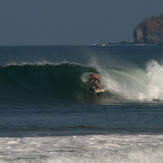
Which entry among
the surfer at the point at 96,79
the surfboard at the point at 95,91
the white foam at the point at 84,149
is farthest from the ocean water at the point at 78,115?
the surfer at the point at 96,79

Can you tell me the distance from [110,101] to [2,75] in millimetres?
6258

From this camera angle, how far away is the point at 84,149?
32.1 feet

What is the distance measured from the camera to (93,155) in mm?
9211

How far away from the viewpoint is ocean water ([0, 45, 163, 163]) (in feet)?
31.1

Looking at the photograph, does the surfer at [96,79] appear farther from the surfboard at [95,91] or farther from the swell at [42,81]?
the swell at [42,81]

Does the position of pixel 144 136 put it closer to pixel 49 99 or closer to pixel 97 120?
pixel 97 120

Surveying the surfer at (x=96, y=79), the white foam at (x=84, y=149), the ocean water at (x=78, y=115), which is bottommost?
the white foam at (x=84, y=149)

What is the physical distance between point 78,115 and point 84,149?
542 cm

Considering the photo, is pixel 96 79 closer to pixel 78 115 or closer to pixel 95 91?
pixel 95 91

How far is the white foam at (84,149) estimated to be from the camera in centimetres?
901

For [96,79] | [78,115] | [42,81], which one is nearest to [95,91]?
[96,79]

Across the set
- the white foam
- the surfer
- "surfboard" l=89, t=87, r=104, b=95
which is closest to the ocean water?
the white foam

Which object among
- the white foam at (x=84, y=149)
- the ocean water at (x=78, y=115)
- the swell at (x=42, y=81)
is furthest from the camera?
the swell at (x=42, y=81)

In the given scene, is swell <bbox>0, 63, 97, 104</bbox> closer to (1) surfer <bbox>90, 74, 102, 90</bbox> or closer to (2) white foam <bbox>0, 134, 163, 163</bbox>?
(1) surfer <bbox>90, 74, 102, 90</bbox>
